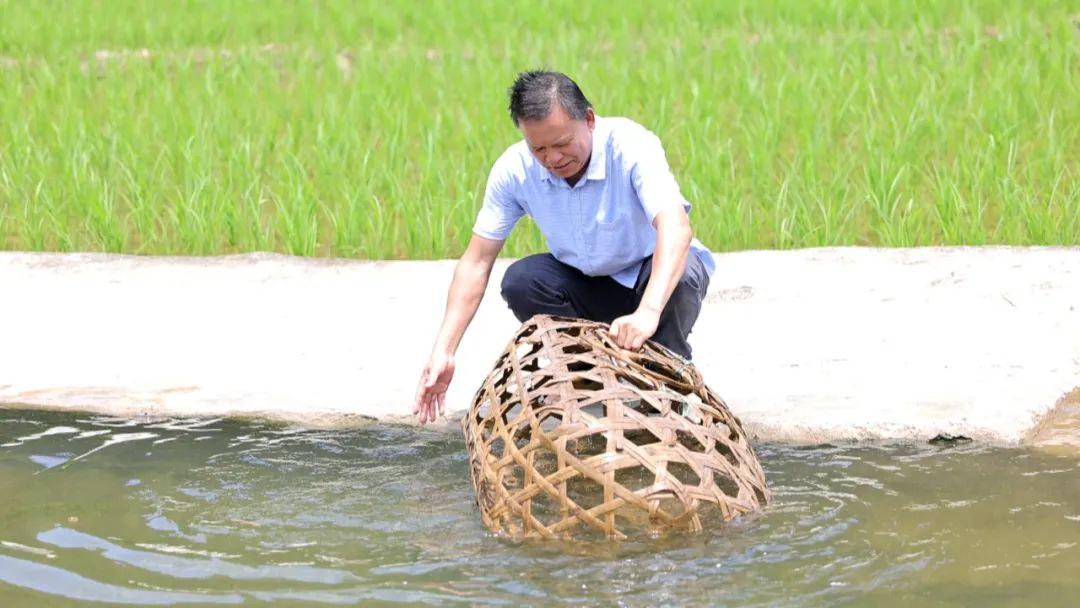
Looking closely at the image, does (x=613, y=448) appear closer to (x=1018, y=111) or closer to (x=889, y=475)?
(x=889, y=475)

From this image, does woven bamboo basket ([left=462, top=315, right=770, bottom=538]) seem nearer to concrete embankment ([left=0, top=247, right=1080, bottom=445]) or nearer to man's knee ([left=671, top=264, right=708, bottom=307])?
man's knee ([left=671, top=264, right=708, bottom=307])

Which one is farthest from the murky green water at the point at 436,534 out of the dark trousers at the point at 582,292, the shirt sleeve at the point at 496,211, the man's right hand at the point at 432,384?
the shirt sleeve at the point at 496,211

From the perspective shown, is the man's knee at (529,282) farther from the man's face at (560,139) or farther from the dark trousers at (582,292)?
the man's face at (560,139)

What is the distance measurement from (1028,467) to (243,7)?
947 cm

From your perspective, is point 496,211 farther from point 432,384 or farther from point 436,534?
point 436,534

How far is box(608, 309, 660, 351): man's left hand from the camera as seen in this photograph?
3424 millimetres

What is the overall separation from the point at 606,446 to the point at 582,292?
885 mm

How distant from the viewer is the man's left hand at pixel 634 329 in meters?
3.42

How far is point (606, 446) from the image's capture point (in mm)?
3350

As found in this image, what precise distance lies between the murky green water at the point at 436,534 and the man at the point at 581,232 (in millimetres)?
395

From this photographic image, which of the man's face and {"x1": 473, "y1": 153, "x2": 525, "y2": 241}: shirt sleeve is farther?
{"x1": 473, "y1": 153, "x2": 525, "y2": 241}: shirt sleeve

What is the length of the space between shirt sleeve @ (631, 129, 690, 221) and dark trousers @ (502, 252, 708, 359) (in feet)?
1.10

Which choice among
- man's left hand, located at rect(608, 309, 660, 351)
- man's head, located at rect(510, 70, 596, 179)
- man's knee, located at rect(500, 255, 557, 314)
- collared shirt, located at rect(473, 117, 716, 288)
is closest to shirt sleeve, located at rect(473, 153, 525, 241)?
collared shirt, located at rect(473, 117, 716, 288)

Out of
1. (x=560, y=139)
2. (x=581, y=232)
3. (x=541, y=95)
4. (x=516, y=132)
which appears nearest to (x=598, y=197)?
(x=581, y=232)
